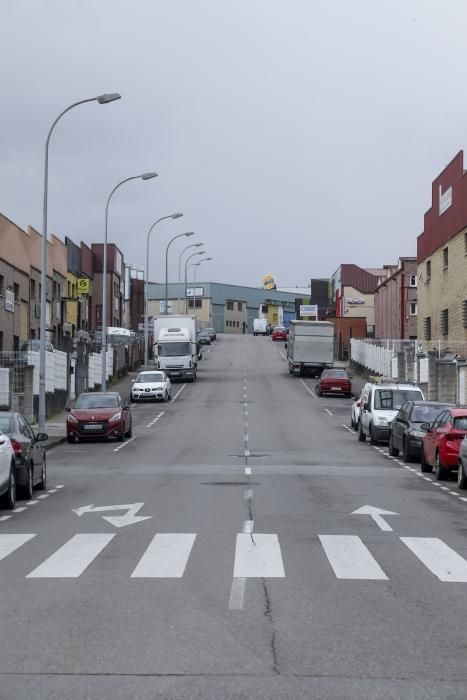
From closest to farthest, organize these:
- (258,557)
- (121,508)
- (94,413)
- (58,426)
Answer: (258,557) < (121,508) < (94,413) < (58,426)

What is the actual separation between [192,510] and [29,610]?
24.8 feet

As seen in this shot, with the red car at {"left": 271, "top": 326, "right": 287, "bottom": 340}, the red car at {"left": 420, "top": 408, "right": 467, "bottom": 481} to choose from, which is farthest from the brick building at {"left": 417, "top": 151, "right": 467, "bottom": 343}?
the red car at {"left": 271, "top": 326, "right": 287, "bottom": 340}

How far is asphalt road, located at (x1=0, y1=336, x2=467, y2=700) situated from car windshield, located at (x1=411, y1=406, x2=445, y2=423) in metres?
4.67

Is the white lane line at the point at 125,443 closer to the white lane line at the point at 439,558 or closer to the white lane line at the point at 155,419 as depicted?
the white lane line at the point at 155,419

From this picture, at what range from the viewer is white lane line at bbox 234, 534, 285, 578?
33.6ft

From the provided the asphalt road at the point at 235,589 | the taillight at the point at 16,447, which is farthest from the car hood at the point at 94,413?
the taillight at the point at 16,447

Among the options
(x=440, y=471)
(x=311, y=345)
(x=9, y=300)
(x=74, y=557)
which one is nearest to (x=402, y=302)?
(x=311, y=345)

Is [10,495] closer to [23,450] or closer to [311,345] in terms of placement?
[23,450]

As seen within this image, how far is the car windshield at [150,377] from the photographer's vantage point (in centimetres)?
5691

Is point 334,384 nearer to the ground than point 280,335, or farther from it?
nearer to the ground

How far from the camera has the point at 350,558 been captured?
37.0ft

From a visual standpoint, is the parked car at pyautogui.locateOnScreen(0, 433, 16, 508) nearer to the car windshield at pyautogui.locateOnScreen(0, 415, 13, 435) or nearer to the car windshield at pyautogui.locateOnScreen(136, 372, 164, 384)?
the car windshield at pyautogui.locateOnScreen(0, 415, 13, 435)

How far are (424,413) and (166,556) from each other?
1701cm

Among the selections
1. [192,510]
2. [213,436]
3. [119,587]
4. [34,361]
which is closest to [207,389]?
[34,361]
